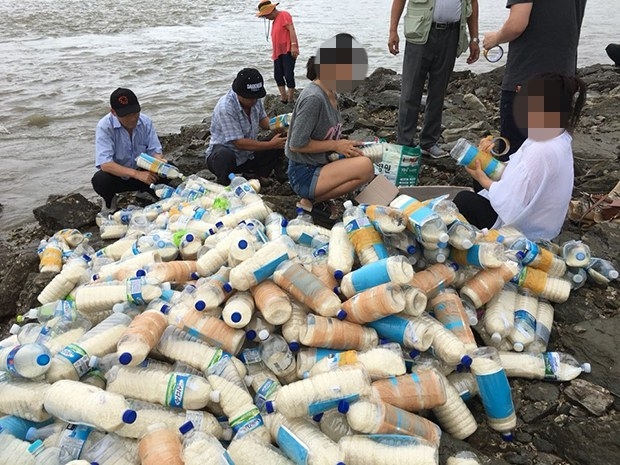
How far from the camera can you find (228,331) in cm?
304

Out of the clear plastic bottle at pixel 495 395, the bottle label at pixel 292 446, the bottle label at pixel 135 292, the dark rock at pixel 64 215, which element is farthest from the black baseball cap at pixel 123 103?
the clear plastic bottle at pixel 495 395

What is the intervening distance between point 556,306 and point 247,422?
231 cm

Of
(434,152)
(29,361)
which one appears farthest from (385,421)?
(434,152)

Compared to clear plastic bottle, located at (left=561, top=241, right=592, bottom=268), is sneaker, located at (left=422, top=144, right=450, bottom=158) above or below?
below

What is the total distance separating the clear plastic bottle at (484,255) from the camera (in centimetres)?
331

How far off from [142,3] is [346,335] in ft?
104

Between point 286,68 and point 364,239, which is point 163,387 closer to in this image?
point 364,239

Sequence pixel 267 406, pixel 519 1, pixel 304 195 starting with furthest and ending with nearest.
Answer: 1. pixel 304 195
2. pixel 519 1
3. pixel 267 406

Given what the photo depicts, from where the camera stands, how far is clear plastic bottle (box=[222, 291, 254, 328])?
118 inches

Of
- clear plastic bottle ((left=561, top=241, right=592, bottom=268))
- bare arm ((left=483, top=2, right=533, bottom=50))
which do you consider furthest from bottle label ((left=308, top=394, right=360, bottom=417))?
bare arm ((left=483, top=2, right=533, bottom=50))

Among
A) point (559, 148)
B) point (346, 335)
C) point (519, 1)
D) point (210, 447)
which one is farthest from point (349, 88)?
point (210, 447)

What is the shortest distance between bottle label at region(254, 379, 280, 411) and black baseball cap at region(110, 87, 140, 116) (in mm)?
3753

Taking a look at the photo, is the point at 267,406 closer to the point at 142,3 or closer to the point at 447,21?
the point at 447,21

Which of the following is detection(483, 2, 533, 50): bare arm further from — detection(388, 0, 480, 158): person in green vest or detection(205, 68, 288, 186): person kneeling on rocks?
detection(205, 68, 288, 186): person kneeling on rocks
